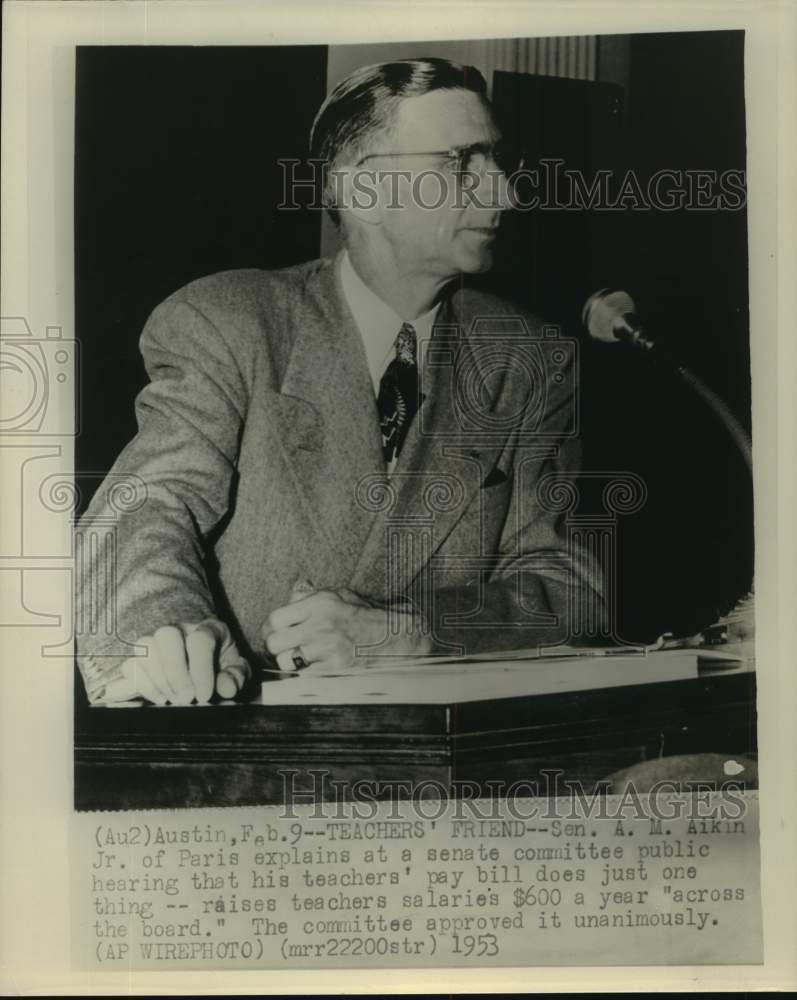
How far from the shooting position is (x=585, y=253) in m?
2.24

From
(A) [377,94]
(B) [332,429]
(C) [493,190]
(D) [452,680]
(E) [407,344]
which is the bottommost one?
(D) [452,680]

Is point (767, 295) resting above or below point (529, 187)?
below

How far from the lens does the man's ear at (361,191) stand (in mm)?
2230

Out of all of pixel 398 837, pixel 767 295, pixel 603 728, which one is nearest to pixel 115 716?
pixel 398 837

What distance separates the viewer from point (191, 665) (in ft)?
7.14

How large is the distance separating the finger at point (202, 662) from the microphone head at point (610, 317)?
1.03 m

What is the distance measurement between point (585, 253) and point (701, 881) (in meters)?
1.34

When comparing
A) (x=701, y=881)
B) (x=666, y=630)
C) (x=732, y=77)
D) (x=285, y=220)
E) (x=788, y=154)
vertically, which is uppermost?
(x=732, y=77)

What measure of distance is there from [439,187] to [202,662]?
1.11m

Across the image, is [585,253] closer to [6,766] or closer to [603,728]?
[603,728]

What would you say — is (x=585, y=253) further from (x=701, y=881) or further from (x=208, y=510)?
(x=701, y=881)

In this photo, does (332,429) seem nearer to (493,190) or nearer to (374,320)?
(374,320)
